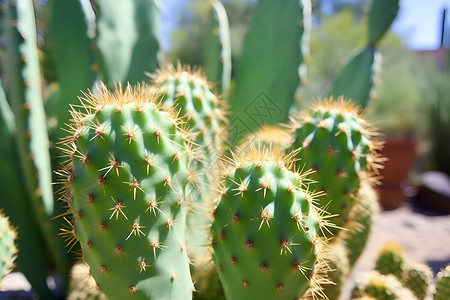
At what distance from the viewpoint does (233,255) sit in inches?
53.7

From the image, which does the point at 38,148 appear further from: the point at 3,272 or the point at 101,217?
the point at 101,217

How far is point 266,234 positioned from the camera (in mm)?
1322

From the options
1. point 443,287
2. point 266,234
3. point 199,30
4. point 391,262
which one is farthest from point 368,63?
point 199,30

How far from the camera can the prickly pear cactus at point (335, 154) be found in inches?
69.0

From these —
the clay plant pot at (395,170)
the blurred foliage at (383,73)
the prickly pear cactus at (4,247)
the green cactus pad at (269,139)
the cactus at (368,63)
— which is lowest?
the clay plant pot at (395,170)

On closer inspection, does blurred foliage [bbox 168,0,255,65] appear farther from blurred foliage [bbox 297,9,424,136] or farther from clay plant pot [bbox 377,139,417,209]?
clay plant pot [bbox 377,139,417,209]

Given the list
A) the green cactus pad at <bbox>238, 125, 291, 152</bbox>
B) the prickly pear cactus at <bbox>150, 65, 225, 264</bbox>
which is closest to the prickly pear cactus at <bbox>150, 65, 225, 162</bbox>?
the prickly pear cactus at <bbox>150, 65, 225, 264</bbox>

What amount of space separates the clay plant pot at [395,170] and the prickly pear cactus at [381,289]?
18.9 ft

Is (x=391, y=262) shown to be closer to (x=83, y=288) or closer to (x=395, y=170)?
(x=83, y=288)

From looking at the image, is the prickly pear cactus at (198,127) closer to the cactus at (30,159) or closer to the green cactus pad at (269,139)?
the green cactus pad at (269,139)

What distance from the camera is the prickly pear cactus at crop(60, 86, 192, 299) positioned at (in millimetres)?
1312

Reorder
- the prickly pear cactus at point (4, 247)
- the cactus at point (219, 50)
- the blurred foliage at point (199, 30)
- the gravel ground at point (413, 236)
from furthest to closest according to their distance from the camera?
the blurred foliage at point (199, 30) < the gravel ground at point (413, 236) < the cactus at point (219, 50) < the prickly pear cactus at point (4, 247)

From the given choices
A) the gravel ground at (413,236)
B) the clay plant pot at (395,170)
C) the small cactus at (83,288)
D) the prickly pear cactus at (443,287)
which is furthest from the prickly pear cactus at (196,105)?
the clay plant pot at (395,170)

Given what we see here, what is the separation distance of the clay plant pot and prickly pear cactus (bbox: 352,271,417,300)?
5.77 m
